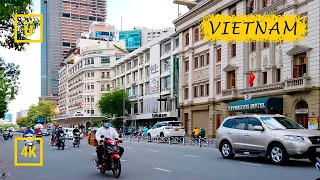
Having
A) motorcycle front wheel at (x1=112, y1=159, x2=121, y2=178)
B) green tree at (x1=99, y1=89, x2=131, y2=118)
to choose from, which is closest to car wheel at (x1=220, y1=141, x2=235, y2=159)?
motorcycle front wheel at (x1=112, y1=159, x2=121, y2=178)

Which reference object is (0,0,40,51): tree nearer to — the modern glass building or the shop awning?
the shop awning

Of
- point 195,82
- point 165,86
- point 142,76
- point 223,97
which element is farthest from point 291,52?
point 142,76

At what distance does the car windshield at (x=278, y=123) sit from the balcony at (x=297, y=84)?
1667 centimetres

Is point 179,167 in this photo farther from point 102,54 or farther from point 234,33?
point 102,54

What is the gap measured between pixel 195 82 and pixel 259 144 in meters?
36.3

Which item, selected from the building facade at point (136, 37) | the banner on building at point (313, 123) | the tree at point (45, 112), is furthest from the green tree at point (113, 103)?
the tree at point (45, 112)

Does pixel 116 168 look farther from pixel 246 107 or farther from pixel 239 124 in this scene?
pixel 246 107

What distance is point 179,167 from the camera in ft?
51.5

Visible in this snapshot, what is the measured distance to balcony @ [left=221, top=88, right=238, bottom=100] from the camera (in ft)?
142

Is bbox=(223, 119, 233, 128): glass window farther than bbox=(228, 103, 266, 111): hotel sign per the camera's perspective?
No

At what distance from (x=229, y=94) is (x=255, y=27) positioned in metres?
15.4

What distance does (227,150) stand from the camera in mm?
18953

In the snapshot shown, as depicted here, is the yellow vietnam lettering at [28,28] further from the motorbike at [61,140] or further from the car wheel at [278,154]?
the motorbike at [61,140]

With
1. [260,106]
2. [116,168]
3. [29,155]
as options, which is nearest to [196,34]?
[260,106]
